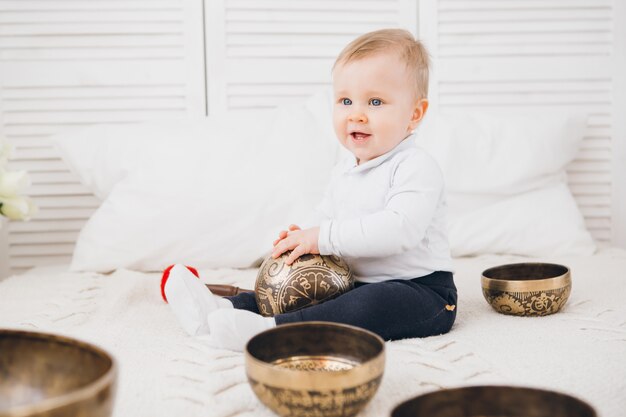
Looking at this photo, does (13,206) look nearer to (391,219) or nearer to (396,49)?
(391,219)

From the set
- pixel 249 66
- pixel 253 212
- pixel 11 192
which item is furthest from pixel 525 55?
pixel 11 192

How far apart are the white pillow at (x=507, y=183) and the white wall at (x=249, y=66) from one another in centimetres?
31

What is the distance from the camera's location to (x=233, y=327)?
112 centimetres

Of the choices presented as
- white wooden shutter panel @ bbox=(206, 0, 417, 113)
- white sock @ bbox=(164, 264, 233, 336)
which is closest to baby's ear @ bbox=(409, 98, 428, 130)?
white sock @ bbox=(164, 264, 233, 336)

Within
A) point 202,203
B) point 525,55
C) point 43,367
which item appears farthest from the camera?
point 525,55

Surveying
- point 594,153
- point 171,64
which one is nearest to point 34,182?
point 171,64

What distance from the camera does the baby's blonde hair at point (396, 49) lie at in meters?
1.33

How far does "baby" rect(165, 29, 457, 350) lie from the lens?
1.21 meters

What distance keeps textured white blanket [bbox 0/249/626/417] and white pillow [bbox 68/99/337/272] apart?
0.59 ft

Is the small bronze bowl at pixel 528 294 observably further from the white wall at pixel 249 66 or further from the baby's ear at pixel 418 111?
the white wall at pixel 249 66

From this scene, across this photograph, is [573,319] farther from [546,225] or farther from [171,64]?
[171,64]

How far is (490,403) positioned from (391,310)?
442 mm

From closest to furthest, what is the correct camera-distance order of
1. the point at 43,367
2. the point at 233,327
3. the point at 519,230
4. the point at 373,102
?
the point at 43,367
the point at 233,327
the point at 373,102
the point at 519,230

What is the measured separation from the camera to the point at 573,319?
4.27 ft
